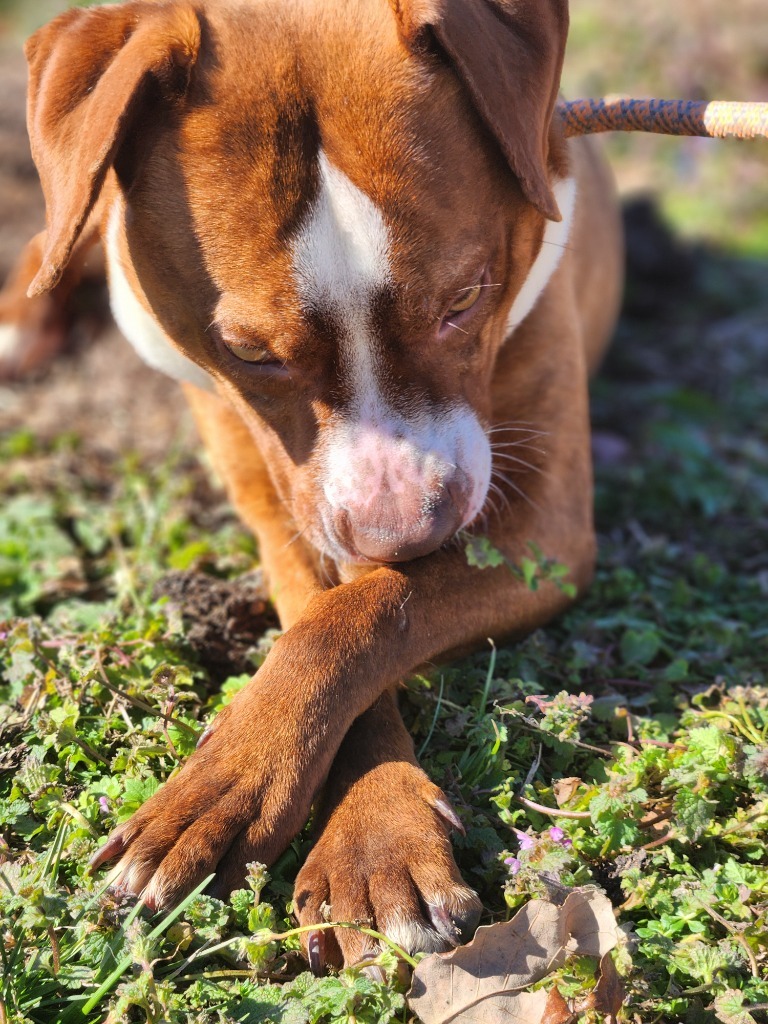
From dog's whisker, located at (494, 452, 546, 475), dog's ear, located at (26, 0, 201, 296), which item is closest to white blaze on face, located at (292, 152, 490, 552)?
dog's whisker, located at (494, 452, 546, 475)

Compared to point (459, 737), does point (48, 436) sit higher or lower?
lower

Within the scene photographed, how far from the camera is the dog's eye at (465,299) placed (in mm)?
2830

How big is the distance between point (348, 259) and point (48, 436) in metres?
3.11

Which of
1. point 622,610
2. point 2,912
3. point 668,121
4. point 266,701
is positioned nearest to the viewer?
point 2,912

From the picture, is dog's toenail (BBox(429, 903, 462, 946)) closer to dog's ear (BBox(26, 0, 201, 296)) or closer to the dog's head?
the dog's head

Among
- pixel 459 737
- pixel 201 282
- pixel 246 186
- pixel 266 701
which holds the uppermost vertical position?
pixel 246 186

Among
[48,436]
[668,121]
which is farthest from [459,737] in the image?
[48,436]

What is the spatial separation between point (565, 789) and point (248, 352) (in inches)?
54.7

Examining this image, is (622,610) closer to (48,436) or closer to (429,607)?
(429,607)

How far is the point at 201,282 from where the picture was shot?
283 centimetres

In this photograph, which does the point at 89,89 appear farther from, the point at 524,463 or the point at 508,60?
the point at 524,463

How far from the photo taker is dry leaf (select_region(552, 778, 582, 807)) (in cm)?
257

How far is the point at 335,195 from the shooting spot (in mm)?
2635

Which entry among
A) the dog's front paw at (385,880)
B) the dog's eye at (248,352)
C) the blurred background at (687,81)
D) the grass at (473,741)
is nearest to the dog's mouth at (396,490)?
the dog's eye at (248,352)
